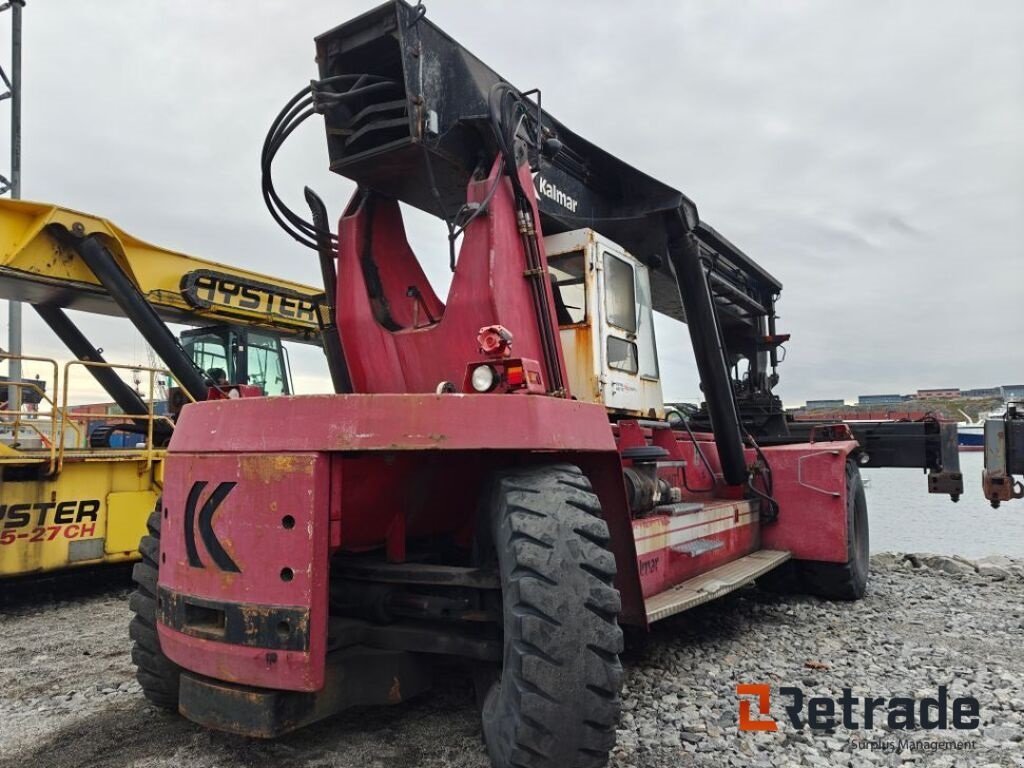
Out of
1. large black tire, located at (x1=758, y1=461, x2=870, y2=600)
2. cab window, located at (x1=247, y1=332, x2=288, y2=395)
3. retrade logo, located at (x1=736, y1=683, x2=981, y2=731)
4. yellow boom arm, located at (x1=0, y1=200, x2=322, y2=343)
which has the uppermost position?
yellow boom arm, located at (x1=0, y1=200, x2=322, y2=343)

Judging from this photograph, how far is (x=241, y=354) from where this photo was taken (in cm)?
879

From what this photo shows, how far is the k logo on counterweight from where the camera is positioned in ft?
10.2

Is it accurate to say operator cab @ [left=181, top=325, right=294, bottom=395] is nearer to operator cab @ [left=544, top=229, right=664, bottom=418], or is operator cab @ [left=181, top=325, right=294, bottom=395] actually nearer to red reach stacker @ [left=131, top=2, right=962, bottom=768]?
red reach stacker @ [left=131, top=2, right=962, bottom=768]

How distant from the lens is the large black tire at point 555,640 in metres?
2.75

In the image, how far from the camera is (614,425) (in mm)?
4879

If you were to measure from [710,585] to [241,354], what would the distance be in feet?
19.7

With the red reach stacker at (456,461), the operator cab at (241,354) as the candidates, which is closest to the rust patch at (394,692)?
the red reach stacker at (456,461)

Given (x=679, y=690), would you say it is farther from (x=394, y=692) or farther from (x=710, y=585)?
(x=394, y=692)

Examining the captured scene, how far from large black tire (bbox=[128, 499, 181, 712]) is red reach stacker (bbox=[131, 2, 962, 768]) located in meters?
0.01

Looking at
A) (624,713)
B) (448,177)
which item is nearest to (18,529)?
(448,177)

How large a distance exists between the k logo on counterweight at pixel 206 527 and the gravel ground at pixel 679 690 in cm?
90

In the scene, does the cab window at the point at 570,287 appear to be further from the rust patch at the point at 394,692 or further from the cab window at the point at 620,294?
the rust patch at the point at 394,692

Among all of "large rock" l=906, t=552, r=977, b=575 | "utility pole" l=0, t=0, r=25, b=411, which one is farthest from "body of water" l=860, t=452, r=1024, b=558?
"utility pole" l=0, t=0, r=25, b=411

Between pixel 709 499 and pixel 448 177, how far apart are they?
11.9ft
